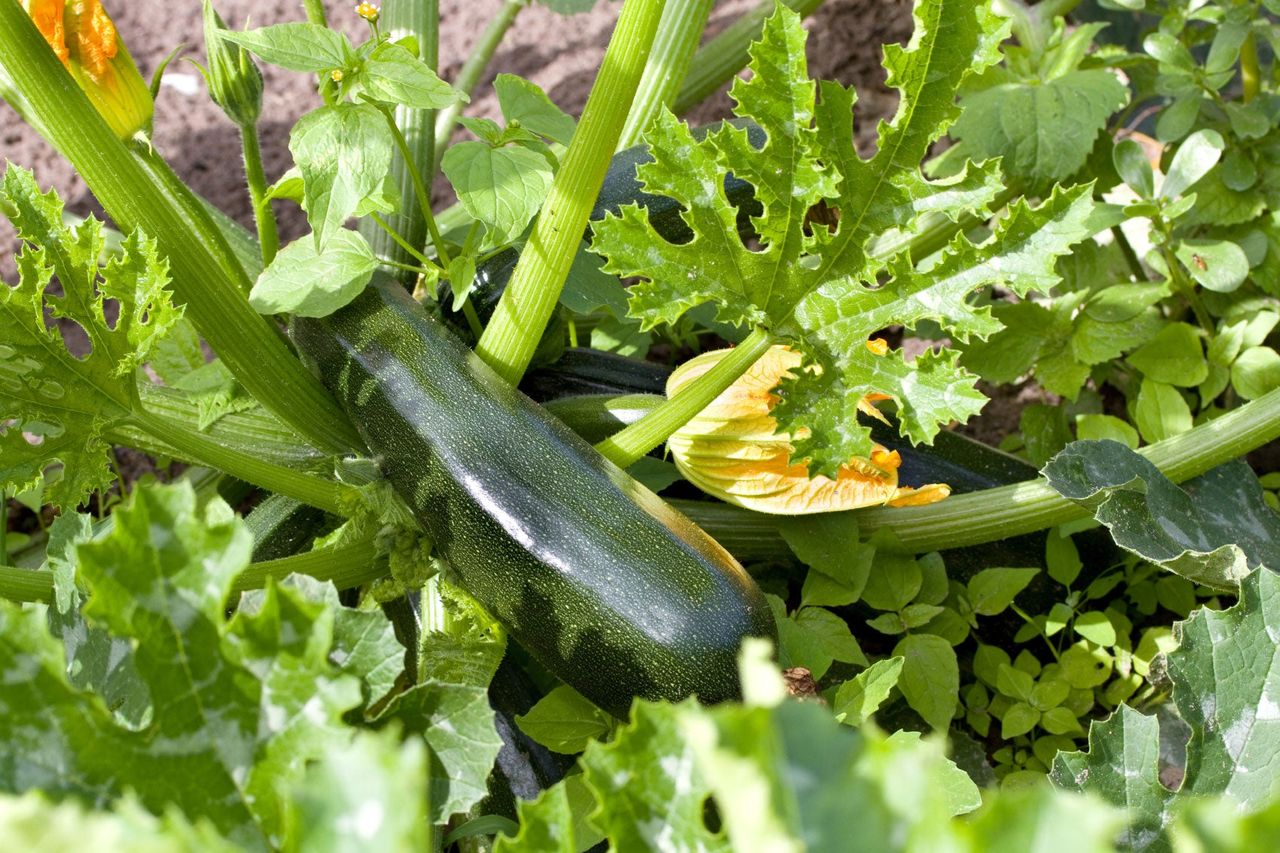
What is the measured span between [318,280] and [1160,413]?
4.43ft

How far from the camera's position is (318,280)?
1638 mm

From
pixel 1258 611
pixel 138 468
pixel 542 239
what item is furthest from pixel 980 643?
pixel 138 468

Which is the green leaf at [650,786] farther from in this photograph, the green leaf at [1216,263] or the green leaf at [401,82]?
the green leaf at [1216,263]

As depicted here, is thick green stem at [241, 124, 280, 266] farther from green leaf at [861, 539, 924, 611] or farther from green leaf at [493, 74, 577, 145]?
green leaf at [861, 539, 924, 611]

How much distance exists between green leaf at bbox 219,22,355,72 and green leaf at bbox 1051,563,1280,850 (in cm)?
120

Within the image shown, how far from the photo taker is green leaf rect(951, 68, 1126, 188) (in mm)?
2012

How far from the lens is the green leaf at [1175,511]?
Result: 1625mm

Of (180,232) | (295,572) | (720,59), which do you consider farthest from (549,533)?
(720,59)

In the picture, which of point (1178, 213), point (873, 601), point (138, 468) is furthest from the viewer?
point (138, 468)

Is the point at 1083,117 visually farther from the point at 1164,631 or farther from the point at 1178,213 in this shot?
the point at 1164,631

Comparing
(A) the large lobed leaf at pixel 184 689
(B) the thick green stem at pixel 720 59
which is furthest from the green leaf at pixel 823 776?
(B) the thick green stem at pixel 720 59

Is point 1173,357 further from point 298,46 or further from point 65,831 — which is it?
point 65,831

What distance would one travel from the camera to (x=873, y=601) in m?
1.84

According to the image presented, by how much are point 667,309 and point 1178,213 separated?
97 centimetres
